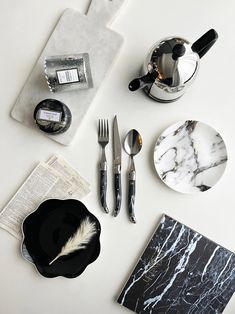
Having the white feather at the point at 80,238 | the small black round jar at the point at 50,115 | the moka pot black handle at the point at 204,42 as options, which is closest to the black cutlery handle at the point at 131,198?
the white feather at the point at 80,238

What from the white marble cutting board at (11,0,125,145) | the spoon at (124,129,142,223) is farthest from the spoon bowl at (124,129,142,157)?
the white marble cutting board at (11,0,125,145)

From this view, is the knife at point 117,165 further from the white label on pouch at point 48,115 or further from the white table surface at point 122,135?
the white label on pouch at point 48,115

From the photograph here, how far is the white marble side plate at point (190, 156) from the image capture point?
3.45 ft

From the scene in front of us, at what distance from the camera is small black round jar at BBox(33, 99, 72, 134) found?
100 cm

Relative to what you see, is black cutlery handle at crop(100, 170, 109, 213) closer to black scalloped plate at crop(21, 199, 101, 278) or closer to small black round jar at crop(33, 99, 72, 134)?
black scalloped plate at crop(21, 199, 101, 278)

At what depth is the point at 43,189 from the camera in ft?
3.51

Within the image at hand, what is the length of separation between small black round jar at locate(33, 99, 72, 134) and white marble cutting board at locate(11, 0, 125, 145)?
0.15 ft

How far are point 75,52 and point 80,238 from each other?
50 cm

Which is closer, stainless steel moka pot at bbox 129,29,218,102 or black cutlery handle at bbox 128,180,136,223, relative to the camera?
stainless steel moka pot at bbox 129,29,218,102

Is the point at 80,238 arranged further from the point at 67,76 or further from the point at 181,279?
the point at 67,76

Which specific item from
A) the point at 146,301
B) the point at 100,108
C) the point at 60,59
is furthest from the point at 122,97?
the point at 146,301

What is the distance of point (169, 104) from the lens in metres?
1.07

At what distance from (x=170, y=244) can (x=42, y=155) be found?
1.39 ft

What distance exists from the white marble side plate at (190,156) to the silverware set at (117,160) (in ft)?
0.20
